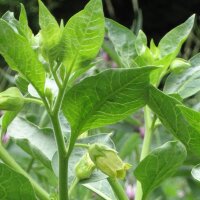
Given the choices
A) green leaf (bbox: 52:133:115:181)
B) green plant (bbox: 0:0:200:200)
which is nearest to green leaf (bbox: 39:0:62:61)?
green plant (bbox: 0:0:200:200)

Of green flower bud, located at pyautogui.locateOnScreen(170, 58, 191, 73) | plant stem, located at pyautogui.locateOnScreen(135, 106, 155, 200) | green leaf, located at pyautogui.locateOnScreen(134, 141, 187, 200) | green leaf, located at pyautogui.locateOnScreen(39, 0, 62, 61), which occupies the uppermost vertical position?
green leaf, located at pyautogui.locateOnScreen(39, 0, 62, 61)

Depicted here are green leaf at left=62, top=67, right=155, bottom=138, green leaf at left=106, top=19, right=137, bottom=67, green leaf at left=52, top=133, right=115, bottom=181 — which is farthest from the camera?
green leaf at left=106, top=19, right=137, bottom=67

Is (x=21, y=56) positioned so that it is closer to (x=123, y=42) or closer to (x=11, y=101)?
(x=11, y=101)

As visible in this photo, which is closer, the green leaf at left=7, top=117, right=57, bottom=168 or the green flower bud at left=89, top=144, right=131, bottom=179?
the green flower bud at left=89, top=144, right=131, bottom=179

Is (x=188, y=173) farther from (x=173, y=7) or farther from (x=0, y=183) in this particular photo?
(x=173, y=7)

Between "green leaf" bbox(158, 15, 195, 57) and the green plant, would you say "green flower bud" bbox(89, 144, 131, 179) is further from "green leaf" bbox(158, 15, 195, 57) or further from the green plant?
"green leaf" bbox(158, 15, 195, 57)

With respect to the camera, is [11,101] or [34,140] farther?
[34,140]

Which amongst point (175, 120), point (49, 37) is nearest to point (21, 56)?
point (49, 37)
